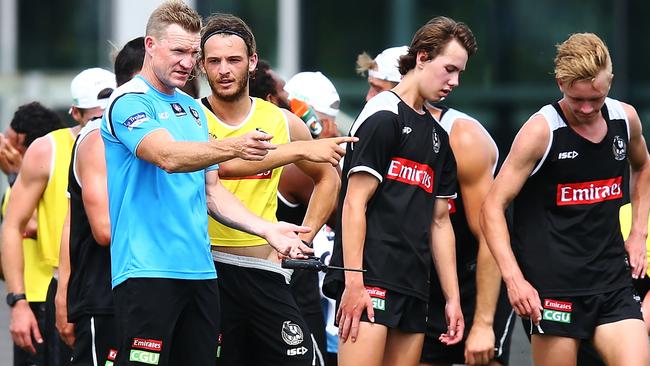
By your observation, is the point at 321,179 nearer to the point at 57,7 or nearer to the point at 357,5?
the point at 357,5

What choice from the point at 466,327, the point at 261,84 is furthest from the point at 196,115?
the point at 466,327

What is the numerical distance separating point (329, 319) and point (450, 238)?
1.69 metres

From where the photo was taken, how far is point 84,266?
664 cm

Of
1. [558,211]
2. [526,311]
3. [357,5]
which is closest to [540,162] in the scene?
[558,211]

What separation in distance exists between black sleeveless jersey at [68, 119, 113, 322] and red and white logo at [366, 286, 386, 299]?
1.19 meters

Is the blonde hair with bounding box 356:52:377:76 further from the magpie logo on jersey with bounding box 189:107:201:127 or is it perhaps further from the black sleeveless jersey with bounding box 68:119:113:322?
the magpie logo on jersey with bounding box 189:107:201:127

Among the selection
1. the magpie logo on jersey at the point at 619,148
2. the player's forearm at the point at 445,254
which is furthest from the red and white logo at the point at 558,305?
the magpie logo on jersey at the point at 619,148

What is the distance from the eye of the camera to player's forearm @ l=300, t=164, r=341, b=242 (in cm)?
712

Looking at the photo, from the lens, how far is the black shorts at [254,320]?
22.0 feet

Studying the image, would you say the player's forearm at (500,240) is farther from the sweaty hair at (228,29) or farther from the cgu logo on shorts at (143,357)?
the cgu logo on shorts at (143,357)

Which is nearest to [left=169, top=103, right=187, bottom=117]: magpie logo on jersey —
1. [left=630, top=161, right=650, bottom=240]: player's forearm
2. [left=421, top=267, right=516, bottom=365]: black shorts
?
[left=421, top=267, right=516, bottom=365]: black shorts

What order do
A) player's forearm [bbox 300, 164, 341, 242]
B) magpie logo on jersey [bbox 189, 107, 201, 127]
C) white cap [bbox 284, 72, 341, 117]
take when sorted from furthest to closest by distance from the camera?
1. white cap [bbox 284, 72, 341, 117]
2. player's forearm [bbox 300, 164, 341, 242]
3. magpie logo on jersey [bbox 189, 107, 201, 127]

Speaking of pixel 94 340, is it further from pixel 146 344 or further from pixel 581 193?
pixel 581 193

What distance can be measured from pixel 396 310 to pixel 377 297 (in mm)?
109
